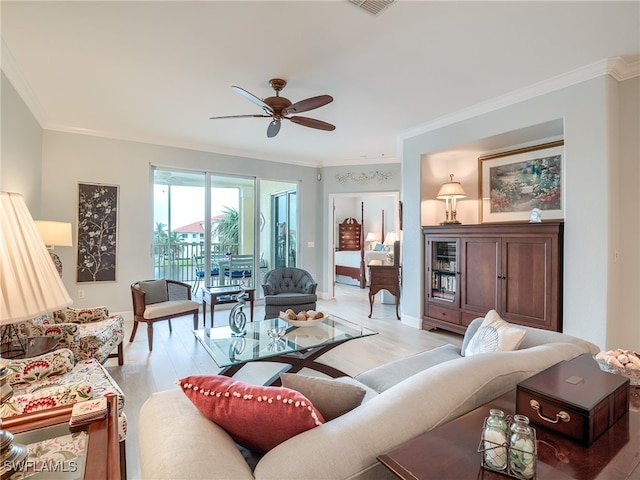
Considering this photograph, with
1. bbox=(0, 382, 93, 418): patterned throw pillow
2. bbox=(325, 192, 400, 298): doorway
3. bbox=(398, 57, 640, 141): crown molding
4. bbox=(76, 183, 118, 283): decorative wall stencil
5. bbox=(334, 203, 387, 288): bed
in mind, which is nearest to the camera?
bbox=(0, 382, 93, 418): patterned throw pillow

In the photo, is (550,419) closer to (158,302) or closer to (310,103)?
(310,103)

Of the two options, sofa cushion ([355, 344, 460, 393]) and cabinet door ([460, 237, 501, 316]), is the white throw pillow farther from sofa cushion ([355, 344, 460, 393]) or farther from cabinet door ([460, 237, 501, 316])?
cabinet door ([460, 237, 501, 316])

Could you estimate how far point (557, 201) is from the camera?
11.8ft

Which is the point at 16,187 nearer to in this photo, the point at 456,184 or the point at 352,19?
the point at 352,19

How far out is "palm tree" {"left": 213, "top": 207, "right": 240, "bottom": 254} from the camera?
566 cm

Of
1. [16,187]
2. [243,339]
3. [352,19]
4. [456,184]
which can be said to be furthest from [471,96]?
[16,187]

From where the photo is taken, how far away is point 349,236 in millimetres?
9773

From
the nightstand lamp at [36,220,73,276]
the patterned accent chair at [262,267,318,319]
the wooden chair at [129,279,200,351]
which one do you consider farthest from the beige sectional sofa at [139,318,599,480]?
the nightstand lamp at [36,220,73,276]

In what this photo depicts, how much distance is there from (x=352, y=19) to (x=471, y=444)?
8.03ft

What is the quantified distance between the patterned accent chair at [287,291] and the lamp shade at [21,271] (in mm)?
3146

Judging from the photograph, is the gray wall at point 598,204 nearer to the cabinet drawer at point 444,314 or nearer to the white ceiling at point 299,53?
the white ceiling at point 299,53

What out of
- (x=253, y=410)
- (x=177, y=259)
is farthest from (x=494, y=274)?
(x=177, y=259)

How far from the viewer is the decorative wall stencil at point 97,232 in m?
4.44

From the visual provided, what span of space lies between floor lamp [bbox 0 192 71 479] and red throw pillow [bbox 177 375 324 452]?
19.5 inches
